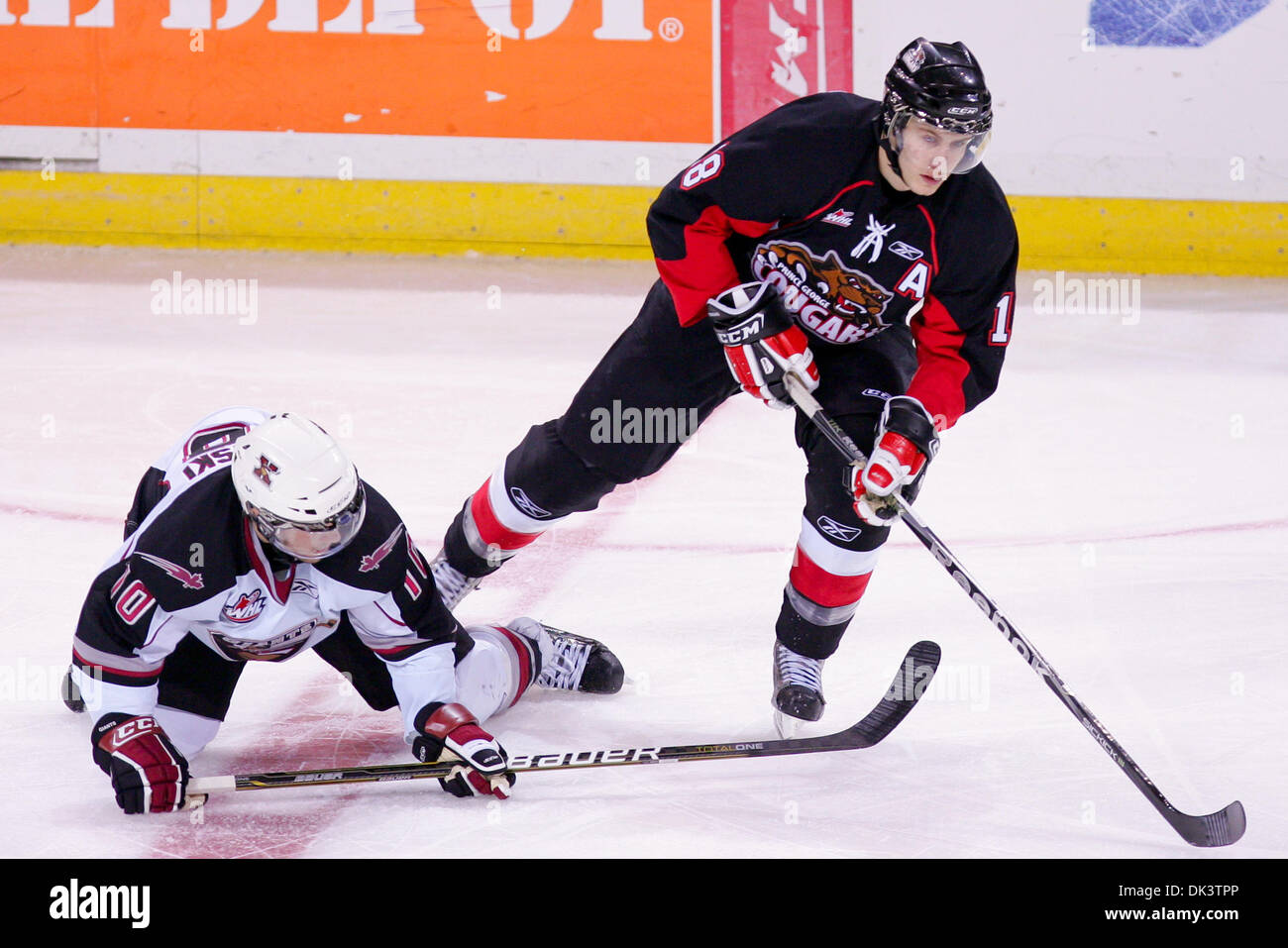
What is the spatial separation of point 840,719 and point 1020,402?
93.4 inches

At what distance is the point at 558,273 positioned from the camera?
250 inches

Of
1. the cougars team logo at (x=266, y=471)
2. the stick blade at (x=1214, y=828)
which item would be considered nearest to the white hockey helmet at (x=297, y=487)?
the cougars team logo at (x=266, y=471)

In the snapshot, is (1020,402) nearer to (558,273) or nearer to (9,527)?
(558,273)

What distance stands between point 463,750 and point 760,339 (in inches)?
32.2

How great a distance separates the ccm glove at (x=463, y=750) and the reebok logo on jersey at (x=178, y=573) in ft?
1.37

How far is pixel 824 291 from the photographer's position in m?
2.68

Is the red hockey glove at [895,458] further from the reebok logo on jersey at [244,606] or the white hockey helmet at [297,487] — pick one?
the reebok logo on jersey at [244,606]

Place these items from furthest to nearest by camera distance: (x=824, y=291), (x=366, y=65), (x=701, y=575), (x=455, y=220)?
1. (x=455, y=220)
2. (x=366, y=65)
3. (x=701, y=575)
4. (x=824, y=291)

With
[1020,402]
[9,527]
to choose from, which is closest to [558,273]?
[1020,402]

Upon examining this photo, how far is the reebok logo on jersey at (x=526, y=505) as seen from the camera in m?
2.97

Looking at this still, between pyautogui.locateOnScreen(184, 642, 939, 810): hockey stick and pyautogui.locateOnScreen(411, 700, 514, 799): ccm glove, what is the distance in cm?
2

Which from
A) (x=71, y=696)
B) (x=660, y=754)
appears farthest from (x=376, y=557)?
(x=71, y=696)

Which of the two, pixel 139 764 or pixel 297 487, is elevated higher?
pixel 297 487

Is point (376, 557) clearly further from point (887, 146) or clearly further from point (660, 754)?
point (887, 146)
